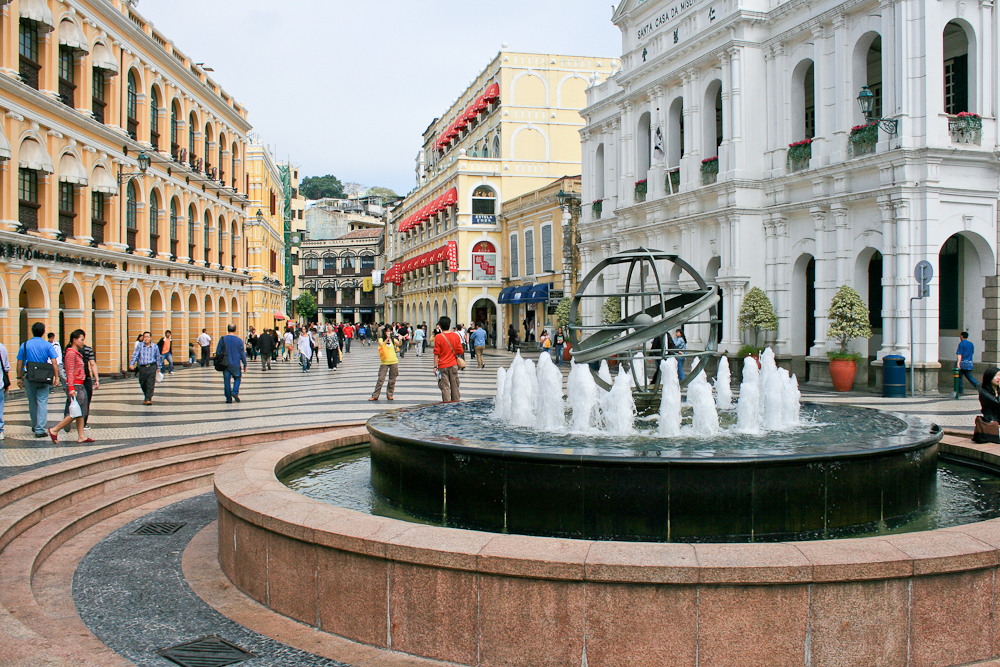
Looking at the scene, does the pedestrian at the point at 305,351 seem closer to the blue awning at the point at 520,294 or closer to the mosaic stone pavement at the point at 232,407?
the mosaic stone pavement at the point at 232,407

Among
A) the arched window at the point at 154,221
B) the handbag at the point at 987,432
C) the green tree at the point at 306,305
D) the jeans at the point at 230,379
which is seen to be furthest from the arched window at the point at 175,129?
the green tree at the point at 306,305

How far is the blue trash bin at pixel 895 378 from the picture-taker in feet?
56.3

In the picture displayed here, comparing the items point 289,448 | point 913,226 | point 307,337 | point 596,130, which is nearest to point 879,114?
point 913,226

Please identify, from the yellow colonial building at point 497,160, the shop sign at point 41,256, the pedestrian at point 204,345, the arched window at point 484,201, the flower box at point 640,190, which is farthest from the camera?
the arched window at point 484,201

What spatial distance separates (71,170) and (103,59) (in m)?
4.31

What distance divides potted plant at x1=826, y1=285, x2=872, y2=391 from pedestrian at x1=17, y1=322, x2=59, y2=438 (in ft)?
56.7

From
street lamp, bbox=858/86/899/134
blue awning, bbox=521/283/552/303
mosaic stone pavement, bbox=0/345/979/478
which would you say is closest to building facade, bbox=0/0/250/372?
mosaic stone pavement, bbox=0/345/979/478

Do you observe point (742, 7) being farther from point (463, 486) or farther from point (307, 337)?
point (463, 486)

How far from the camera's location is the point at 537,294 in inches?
1633

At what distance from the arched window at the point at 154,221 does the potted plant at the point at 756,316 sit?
22426 millimetres

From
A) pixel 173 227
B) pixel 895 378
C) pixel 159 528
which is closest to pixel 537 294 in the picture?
pixel 173 227

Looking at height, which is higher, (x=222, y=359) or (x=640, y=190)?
(x=640, y=190)

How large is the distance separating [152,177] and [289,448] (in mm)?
24658

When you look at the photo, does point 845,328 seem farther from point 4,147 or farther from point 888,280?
point 4,147
